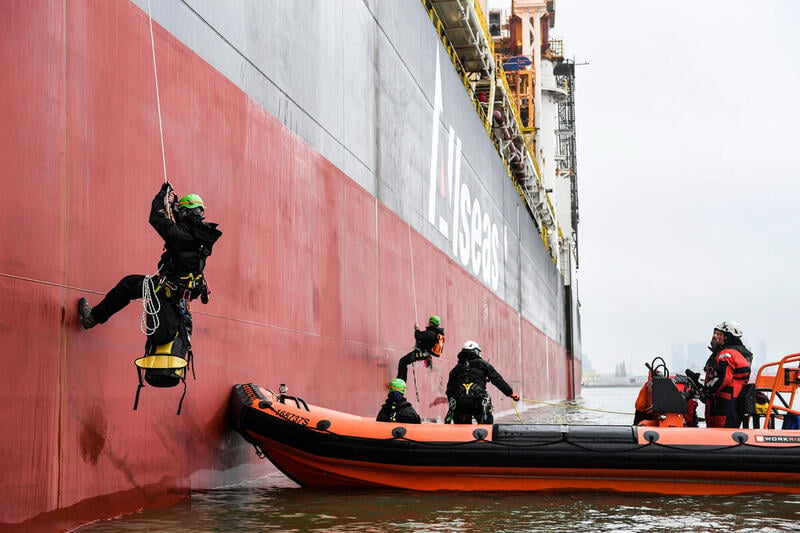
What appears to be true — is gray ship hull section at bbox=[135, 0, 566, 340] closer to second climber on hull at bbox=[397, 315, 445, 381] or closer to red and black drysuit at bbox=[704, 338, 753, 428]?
second climber on hull at bbox=[397, 315, 445, 381]

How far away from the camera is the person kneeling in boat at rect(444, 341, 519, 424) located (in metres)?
9.81

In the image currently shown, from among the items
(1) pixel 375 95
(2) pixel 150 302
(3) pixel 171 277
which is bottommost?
(2) pixel 150 302

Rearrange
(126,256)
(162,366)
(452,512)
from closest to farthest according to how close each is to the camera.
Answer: (162,366)
(126,256)
(452,512)

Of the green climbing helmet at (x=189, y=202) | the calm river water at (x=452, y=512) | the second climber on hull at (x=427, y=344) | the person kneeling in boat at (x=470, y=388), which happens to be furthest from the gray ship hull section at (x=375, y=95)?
the calm river water at (x=452, y=512)

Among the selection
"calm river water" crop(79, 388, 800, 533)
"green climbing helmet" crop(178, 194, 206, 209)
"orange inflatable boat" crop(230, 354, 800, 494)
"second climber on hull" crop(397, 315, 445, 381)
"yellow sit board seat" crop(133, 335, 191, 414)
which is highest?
"green climbing helmet" crop(178, 194, 206, 209)

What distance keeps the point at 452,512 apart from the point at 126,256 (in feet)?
10.2

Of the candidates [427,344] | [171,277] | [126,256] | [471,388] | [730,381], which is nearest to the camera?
[171,277]

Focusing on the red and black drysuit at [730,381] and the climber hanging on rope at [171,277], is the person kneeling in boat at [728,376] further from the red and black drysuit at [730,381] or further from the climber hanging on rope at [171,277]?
the climber hanging on rope at [171,277]

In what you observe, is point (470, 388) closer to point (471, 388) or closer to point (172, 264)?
point (471, 388)

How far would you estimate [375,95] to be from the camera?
13.6 meters

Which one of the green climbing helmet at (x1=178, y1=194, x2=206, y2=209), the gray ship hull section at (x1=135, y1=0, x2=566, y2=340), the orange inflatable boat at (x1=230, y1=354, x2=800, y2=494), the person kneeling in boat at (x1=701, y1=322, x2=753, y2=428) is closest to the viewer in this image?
the green climbing helmet at (x1=178, y1=194, x2=206, y2=209)

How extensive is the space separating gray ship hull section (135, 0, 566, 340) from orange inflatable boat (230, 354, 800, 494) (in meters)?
3.31

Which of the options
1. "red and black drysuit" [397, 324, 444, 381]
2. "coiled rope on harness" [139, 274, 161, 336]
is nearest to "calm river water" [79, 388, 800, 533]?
"coiled rope on harness" [139, 274, 161, 336]

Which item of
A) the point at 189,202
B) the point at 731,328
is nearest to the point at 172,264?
the point at 189,202
